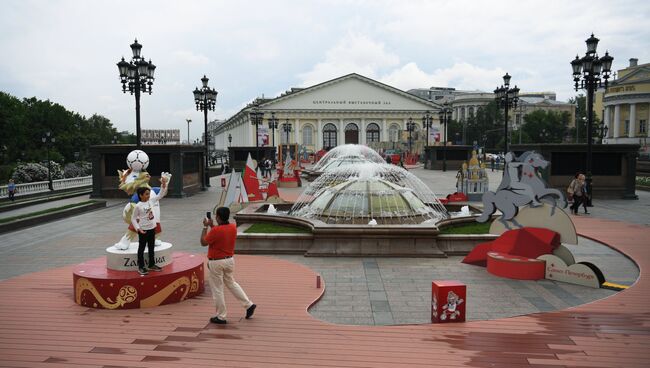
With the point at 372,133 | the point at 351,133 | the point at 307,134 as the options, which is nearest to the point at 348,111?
the point at 351,133

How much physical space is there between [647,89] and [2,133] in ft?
258

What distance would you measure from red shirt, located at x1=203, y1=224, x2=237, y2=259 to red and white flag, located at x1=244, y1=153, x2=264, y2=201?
44.5ft

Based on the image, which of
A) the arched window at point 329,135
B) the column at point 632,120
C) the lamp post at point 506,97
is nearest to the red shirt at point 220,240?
the lamp post at point 506,97

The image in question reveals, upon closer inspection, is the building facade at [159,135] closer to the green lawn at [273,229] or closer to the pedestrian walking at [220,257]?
the green lawn at [273,229]

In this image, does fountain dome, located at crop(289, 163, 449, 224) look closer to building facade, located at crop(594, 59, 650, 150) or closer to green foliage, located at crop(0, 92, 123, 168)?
green foliage, located at crop(0, 92, 123, 168)

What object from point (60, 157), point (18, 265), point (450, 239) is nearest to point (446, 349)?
point (450, 239)

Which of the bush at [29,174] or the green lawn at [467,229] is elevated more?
the bush at [29,174]

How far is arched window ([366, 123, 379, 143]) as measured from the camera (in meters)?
96.4

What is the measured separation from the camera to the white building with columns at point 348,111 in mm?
94000

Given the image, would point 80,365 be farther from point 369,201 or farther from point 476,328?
point 369,201

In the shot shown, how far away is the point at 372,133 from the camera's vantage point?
97.0 m

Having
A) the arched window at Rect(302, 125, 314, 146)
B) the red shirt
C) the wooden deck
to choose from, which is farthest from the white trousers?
the arched window at Rect(302, 125, 314, 146)

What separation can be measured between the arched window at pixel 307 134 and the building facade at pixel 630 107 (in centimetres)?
4929

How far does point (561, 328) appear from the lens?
275 inches
